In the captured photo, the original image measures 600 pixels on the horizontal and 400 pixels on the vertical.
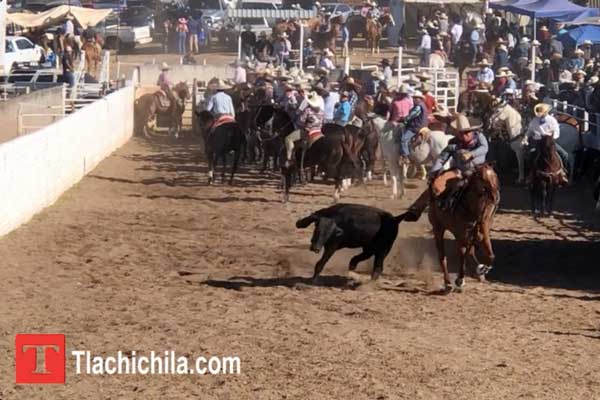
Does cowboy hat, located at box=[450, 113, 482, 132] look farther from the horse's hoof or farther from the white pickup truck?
the white pickup truck

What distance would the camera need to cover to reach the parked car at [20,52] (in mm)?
46362

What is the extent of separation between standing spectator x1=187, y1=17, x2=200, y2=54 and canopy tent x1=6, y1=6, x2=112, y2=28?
170 inches

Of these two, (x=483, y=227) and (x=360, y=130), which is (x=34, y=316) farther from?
(x=360, y=130)

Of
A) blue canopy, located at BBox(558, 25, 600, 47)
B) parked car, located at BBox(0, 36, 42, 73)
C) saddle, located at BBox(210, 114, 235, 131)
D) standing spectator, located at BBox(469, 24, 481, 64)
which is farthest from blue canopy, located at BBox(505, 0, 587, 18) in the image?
parked car, located at BBox(0, 36, 42, 73)

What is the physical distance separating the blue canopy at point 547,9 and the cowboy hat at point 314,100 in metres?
13.9

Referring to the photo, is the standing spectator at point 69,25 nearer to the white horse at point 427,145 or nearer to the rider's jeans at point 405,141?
the rider's jeans at point 405,141

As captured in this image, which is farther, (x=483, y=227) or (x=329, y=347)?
(x=483, y=227)

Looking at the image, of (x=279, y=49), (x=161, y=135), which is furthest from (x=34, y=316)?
(x=279, y=49)

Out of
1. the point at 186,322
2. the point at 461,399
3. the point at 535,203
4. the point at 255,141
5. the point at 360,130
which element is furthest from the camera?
the point at 255,141

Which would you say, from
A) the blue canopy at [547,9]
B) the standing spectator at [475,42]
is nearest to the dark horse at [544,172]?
the blue canopy at [547,9]

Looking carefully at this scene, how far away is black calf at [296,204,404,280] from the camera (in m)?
15.0

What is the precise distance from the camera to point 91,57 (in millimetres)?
46812

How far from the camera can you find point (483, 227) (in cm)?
1520

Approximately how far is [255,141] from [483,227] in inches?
569
